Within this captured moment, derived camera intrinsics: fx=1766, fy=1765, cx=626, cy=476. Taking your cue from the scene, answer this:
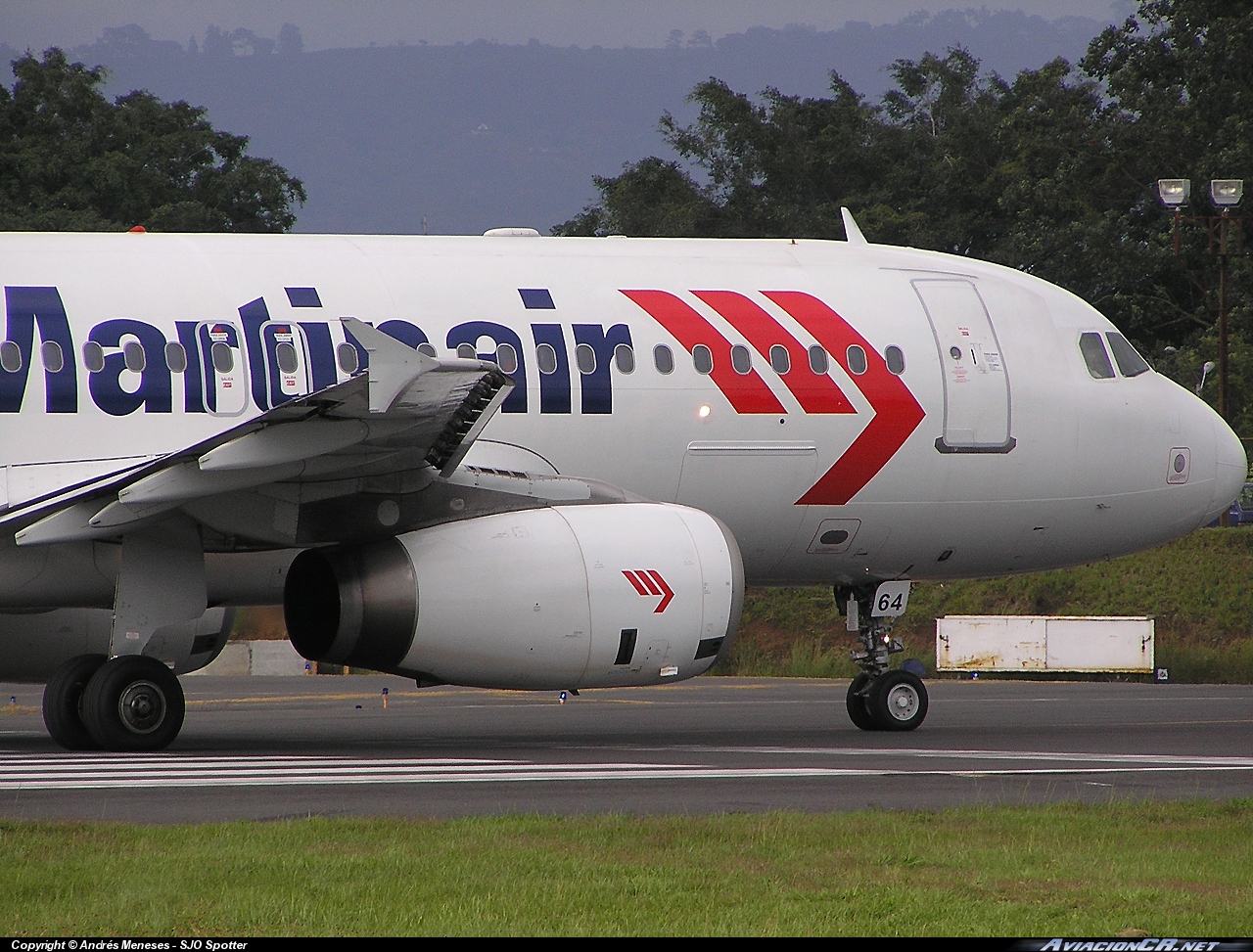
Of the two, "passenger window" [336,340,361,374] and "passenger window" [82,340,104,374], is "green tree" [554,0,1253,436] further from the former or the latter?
"passenger window" [82,340,104,374]

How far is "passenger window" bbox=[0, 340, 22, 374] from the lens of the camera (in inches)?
577

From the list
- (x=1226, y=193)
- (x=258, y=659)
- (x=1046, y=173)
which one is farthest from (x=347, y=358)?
(x=1046, y=173)

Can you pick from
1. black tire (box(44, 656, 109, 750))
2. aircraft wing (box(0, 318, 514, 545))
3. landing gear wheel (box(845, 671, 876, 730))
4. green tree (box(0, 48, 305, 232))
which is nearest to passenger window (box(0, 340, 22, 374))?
aircraft wing (box(0, 318, 514, 545))

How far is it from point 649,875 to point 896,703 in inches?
391

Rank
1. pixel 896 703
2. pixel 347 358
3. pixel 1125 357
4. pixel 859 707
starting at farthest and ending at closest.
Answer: pixel 1125 357 → pixel 859 707 → pixel 896 703 → pixel 347 358

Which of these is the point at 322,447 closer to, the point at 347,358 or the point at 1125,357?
the point at 347,358

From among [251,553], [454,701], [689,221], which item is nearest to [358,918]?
[251,553]

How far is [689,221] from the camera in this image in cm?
7244

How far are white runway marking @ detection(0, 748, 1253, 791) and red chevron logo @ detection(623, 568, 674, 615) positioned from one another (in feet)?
4.17

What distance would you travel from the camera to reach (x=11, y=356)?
48.1 feet

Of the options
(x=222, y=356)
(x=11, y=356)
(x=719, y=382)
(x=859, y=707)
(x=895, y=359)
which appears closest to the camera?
(x=11, y=356)

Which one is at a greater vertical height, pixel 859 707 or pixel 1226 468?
pixel 1226 468

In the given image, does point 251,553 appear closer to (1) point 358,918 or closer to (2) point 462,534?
(2) point 462,534

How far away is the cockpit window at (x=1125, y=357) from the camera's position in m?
18.5
